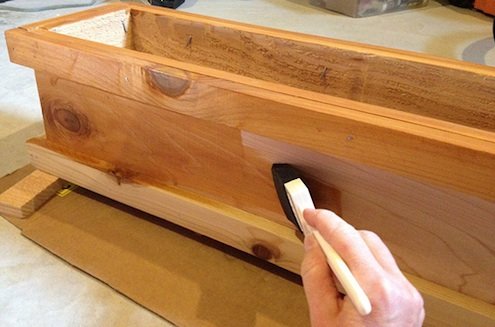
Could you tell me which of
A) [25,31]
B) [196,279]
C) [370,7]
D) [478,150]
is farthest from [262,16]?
[478,150]

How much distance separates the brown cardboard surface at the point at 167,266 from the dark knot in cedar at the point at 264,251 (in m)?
0.05

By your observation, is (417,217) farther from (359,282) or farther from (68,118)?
(68,118)

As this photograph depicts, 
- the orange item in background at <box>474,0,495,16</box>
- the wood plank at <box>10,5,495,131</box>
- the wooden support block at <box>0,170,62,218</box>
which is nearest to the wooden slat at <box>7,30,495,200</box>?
the wood plank at <box>10,5,495,131</box>

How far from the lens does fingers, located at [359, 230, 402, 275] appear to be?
368 millimetres

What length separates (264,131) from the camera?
606 mm

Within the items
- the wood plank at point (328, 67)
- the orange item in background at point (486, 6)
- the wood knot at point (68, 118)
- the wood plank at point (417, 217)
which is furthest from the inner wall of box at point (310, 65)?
the orange item in background at point (486, 6)

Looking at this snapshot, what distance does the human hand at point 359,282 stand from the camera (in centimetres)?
34

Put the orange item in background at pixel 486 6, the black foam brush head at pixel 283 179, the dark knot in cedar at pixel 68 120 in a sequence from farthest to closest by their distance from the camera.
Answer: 1. the orange item in background at pixel 486 6
2. the dark knot in cedar at pixel 68 120
3. the black foam brush head at pixel 283 179

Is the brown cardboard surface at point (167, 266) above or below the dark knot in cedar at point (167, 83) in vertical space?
below

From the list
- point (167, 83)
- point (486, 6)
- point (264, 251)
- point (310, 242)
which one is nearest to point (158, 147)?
point (167, 83)

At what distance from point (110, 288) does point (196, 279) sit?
128 millimetres

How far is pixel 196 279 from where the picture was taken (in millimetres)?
739

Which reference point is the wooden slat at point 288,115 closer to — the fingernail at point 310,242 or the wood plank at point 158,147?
the wood plank at point 158,147

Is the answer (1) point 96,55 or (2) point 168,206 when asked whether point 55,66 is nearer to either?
(1) point 96,55
